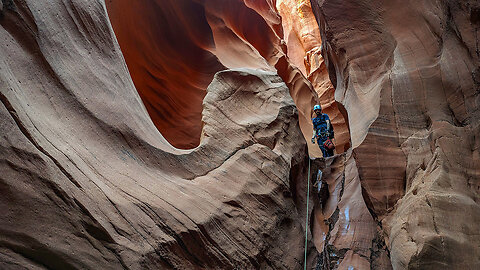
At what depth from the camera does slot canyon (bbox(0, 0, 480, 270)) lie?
127 inches

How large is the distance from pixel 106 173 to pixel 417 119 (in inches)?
156

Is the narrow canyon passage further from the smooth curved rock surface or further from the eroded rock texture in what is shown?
the smooth curved rock surface

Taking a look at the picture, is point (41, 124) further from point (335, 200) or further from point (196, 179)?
point (335, 200)

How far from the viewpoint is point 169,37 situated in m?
8.89

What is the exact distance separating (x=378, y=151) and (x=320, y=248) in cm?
183

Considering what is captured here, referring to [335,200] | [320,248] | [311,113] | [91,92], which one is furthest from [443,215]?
[311,113]

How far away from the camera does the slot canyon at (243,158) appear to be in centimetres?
321

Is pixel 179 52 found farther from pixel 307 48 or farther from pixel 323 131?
pixel 307 48

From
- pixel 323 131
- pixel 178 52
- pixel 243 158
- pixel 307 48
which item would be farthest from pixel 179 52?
pixel 307 48

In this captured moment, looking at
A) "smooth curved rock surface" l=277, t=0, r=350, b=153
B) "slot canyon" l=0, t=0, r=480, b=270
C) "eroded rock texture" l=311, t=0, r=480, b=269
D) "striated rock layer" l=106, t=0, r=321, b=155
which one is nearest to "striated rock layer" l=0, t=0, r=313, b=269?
"slot canyon" l=0, t=0, r=480, b=270

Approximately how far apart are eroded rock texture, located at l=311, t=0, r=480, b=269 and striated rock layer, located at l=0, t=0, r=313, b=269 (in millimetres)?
1443

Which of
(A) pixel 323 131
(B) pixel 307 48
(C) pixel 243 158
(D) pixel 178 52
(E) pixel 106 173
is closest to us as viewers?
(E) pixel 106 173

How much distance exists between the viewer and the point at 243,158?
18.4ft

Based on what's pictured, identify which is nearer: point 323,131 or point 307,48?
point 323,131
